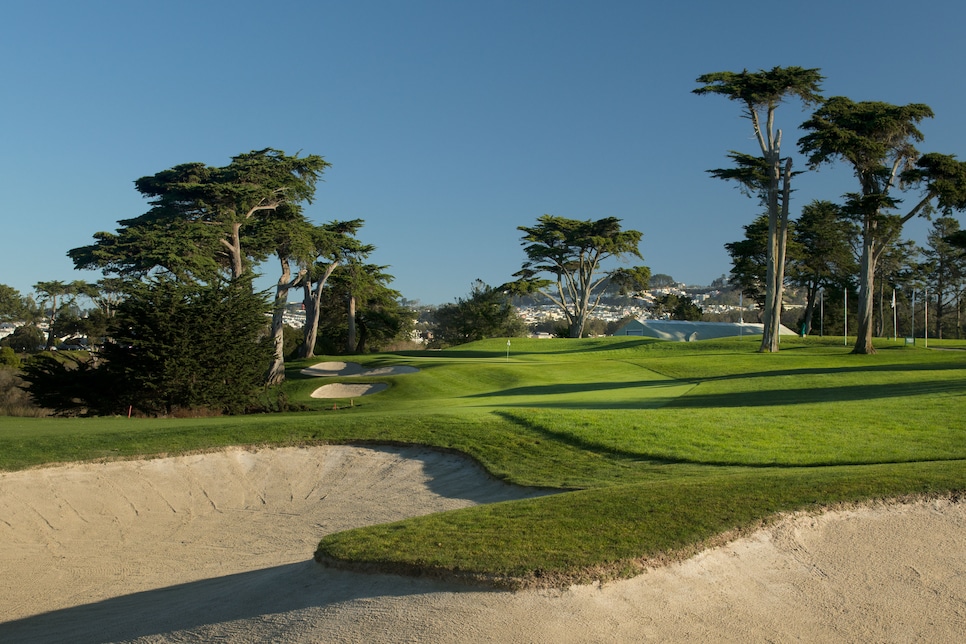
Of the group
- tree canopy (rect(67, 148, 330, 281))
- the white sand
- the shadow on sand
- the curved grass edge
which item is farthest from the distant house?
the shadow on sand

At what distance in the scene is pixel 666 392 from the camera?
2606cm

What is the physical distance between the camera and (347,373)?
41.8 m

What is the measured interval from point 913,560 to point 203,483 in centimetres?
1123

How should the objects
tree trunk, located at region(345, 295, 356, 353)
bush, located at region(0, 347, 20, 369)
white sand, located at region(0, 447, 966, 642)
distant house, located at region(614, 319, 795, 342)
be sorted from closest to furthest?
1. white sand, located at region(0, 447, 966, 642)
2. bush, located at region(0, 347, 20, 369)
3. tree trunk, located at region(345, 295, 356, 353)
4. distant house, located at region(614, 319, 795, 342)

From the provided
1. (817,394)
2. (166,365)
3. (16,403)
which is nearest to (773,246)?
(817,394)

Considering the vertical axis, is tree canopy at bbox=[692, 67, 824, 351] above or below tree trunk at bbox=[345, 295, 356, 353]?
above

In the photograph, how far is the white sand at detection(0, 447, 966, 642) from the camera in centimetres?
576

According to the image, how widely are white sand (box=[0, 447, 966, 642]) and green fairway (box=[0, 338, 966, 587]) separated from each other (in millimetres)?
328

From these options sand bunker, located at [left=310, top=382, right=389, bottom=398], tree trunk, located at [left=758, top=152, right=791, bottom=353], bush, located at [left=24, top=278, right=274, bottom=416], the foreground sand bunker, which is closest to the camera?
bush, located at [left=24, top=278, right=274, bottom=416]

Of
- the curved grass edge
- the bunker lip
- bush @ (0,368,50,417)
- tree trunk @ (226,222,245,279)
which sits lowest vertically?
bush @ (0,368,50,417)

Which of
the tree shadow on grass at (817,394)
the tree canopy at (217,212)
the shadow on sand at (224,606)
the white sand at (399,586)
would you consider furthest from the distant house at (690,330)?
the shadow on sand at (224,606)

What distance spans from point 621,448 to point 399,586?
8474 millimetres

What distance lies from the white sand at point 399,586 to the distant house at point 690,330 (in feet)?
193

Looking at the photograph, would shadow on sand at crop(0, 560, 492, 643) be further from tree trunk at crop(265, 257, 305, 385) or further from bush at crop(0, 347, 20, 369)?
bush at crop(0, 347, 20, 369)
